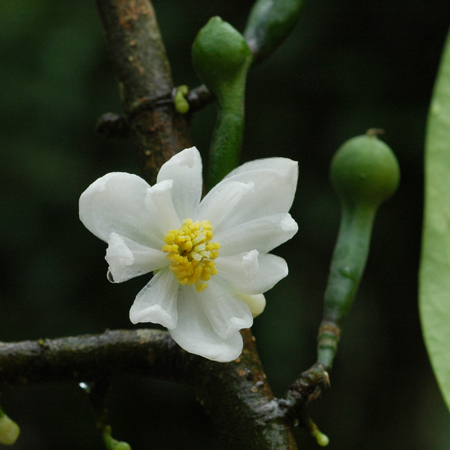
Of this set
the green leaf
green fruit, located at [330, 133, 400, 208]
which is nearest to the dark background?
green fruit, located at [330, 133, 400, 208]

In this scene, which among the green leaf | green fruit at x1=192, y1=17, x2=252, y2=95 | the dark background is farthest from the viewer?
the dark background

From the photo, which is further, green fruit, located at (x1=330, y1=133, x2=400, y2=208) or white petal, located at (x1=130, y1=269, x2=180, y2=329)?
green fruit, located at (x1=330, y1=133, x2=400, y2=208)

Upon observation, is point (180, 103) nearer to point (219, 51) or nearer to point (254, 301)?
point (219, 51)

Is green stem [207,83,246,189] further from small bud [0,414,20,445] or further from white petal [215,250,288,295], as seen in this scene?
small bud [0,414,20,445]

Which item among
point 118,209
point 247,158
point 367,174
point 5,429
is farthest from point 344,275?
point 247,158

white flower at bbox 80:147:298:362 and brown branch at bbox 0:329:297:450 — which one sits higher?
white flower at bbox 80:147:298:362

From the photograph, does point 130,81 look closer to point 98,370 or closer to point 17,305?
point 98,370

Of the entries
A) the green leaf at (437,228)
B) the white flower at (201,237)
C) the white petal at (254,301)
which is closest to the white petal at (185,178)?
the white flower at (201,237)
